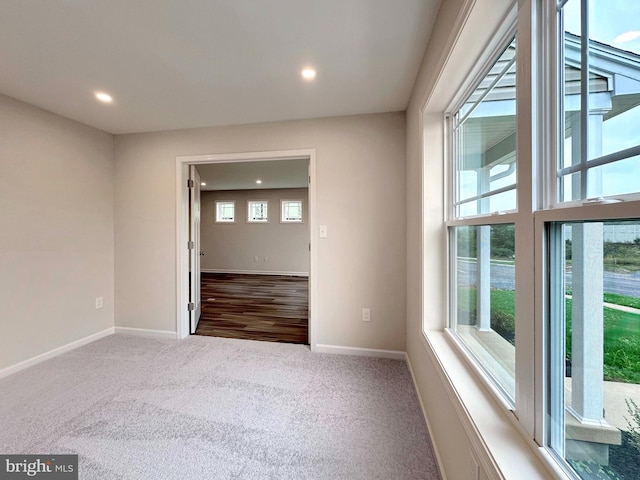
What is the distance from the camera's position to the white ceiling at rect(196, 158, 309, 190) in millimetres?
4793

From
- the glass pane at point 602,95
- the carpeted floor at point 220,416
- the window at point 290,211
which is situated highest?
the window at point 290,211

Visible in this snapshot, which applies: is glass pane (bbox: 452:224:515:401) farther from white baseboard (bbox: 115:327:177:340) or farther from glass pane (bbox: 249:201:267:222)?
glass pane (bbox: 249:201:267:222)

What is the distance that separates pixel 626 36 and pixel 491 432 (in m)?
1.08

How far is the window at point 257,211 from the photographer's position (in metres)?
7.52

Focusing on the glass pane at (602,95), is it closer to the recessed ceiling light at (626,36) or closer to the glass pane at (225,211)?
the recessed ceiling light at (626,36)

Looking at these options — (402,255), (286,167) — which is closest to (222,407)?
(402,255)

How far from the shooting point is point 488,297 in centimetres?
120

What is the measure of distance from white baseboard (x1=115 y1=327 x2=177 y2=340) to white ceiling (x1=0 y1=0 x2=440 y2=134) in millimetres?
2338

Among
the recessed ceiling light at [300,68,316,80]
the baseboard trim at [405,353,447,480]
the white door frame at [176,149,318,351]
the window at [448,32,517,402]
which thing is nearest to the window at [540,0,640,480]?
the window at [448,32,517,402]

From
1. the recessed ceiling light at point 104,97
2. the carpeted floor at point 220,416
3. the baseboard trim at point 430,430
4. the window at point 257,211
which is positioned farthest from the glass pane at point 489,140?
the window at point 257,211

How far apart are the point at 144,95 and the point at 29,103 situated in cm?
112

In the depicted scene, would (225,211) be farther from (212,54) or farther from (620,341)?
(620,341)

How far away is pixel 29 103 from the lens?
7.63ft

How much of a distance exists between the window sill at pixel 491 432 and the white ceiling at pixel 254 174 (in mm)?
3767
